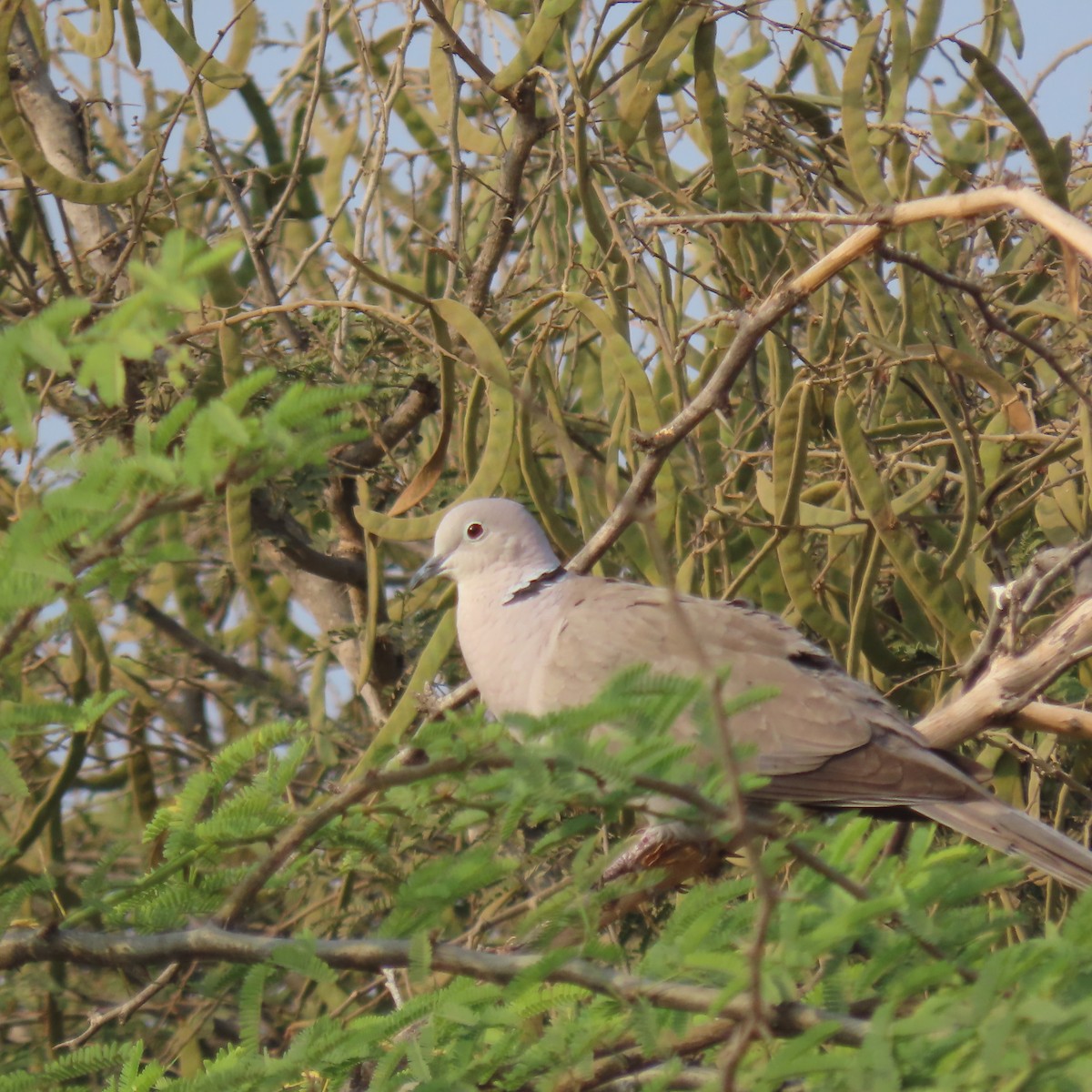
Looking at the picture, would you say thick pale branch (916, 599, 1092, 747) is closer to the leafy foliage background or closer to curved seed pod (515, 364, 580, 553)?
the leafy foliage background

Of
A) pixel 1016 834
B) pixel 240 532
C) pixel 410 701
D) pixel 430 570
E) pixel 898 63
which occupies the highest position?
pixel 898 63

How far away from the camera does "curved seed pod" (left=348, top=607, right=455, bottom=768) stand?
292cm

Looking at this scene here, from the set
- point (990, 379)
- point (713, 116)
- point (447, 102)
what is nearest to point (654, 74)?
point (713, 116)

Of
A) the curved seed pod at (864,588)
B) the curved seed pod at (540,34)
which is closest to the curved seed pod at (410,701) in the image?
the curved seed pod at (864,588)

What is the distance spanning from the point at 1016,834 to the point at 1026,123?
1546mm

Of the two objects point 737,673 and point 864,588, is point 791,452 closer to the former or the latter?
point 864,588

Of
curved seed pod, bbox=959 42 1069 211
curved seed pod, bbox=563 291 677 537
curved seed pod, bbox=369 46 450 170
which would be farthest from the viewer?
curved seed pod, bbox=369 46 450 170

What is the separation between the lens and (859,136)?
333cm

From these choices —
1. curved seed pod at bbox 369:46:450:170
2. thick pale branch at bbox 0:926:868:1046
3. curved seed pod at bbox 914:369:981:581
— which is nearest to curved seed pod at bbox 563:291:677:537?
curved seed pod at bbox 914:369:981:581

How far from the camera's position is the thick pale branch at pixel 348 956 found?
1.66 meters

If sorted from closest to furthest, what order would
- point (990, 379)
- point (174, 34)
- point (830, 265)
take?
point (830, 265)
point (990, 379)
point (174, 34)

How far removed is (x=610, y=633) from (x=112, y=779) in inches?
78.0

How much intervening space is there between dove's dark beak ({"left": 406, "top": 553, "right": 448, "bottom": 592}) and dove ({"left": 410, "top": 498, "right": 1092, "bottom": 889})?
0.07 ft

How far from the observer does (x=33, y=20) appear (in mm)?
4273
